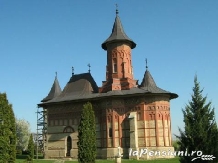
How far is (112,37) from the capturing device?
3228 centimetres

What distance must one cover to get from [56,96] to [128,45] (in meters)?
10.7

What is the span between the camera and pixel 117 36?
32.0 meters

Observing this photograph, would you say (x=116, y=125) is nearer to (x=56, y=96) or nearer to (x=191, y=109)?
(x=56, y=96)

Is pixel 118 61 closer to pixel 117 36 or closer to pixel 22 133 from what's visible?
pixel 117 36

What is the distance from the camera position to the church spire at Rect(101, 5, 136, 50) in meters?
31.6

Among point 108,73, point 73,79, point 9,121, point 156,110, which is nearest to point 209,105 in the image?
point 9,121

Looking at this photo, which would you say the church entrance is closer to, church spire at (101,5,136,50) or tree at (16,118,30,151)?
church spire at (101,5,136,50)

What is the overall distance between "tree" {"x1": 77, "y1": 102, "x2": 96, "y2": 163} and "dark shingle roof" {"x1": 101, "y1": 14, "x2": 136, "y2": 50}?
559 inches

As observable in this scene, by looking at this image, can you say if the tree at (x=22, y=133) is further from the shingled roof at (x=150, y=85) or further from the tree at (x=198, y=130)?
the tree at (x=198, y=130)

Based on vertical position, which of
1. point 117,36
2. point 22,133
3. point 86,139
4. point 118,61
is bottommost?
point 22,133

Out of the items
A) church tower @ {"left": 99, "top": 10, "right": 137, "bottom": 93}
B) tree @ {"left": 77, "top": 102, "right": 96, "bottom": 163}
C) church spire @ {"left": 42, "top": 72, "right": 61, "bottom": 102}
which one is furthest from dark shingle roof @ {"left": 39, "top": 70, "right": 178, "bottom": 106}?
tree @ {"left": 77, "top": 102, "right": 96, "bottom": 163}

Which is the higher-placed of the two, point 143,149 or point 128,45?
point 128,45

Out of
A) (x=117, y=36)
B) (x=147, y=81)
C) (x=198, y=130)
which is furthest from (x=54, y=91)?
(x=198, y=130)

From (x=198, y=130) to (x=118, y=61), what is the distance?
19.8 m
